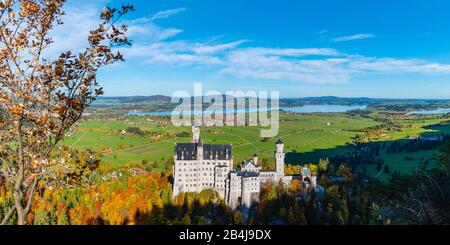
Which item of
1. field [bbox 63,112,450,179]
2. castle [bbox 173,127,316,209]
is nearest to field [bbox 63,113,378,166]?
field [bbox 63,112,450,179]

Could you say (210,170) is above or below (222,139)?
below

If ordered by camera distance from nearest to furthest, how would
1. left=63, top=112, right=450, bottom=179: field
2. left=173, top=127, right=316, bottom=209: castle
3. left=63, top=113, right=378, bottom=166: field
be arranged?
left=173, top=127, right=316, bottom=209: castle, left=63, top=112, right=450, bottom=179: field, left=63, top=113, right=378, bottom=166: field

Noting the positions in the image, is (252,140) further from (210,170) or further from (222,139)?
(210,170)

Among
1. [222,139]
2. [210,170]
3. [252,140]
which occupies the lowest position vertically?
[210,170]

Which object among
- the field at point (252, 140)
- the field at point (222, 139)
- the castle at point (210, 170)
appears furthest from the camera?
the field at point (222, 139)

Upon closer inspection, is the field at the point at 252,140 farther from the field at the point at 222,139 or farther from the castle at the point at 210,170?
the castle at the point at 210,170

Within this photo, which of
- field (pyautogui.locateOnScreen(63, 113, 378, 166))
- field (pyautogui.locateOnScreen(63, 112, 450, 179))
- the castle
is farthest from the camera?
field (pyautogui.locateOnScreen(63, 113, 378, 166))

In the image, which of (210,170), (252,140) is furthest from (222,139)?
(210,170)

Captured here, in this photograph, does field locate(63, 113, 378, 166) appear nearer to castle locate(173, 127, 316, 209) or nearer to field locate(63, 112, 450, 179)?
field locate(63, 112, 450, 179)

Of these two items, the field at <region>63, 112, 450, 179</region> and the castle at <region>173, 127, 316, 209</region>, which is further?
the field at <region>63, 112, 450, 179</region>

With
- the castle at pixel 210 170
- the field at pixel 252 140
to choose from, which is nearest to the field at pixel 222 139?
the field at pixel 252 140
